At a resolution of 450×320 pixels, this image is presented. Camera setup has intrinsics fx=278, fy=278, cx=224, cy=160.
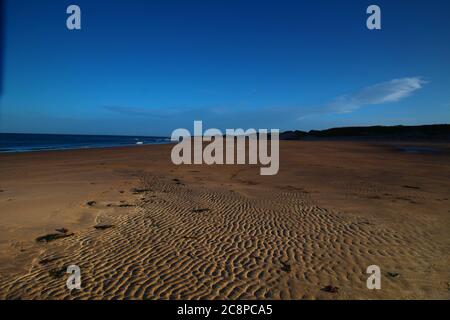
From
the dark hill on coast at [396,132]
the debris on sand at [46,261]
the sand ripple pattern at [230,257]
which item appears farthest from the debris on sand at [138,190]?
the dark hill on coast at [396,132]

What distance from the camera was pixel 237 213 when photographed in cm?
1018

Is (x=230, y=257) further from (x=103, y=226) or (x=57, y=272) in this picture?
(x=103, y=226)

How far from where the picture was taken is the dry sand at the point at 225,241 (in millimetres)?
5363

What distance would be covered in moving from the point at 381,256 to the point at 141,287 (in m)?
5.56

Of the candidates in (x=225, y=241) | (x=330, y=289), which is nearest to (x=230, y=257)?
(x=225, y=241)

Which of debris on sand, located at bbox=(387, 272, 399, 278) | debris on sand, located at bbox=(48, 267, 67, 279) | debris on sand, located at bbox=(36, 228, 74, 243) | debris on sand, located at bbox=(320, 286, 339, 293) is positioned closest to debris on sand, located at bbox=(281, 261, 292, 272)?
debris on sand, located at bbox=(320, 286, 339, 293)

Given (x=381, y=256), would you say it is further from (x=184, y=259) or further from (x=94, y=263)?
(x=94, y=263)

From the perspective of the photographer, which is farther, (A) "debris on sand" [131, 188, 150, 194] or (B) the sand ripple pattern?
(A) "debris on sand" [131, 188, 150, 194]

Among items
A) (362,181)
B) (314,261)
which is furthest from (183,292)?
(362,181)

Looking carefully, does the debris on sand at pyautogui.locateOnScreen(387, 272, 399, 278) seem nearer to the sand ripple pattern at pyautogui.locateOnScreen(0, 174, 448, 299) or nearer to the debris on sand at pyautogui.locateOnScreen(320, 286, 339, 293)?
the sand ripple pattern at pyautogui.locateOnScreen(0, 174, 448, 299)

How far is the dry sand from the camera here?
5363 mm

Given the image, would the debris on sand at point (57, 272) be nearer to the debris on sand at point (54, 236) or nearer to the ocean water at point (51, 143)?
the debris on sand at point (54, 236)

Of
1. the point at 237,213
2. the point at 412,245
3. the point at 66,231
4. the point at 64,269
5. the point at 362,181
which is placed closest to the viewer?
the point at 64,269

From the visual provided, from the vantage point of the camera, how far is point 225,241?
761 cm
